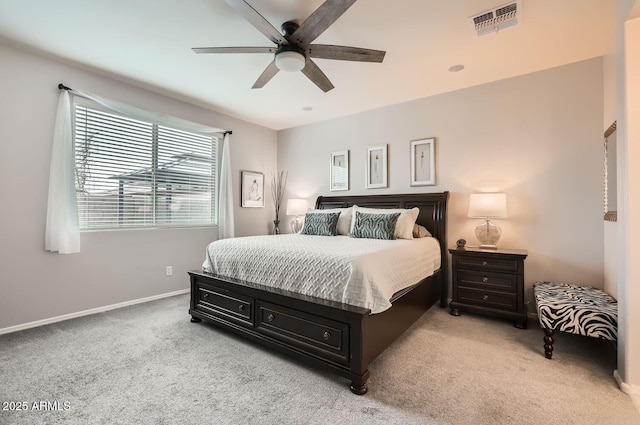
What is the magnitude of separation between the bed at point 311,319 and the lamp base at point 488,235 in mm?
672

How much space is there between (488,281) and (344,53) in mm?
2700

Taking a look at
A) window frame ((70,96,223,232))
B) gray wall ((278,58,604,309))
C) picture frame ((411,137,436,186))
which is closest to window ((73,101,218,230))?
window frame ((70,96,223,232))

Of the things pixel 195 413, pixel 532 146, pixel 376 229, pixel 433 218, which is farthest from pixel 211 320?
pixel 532 146

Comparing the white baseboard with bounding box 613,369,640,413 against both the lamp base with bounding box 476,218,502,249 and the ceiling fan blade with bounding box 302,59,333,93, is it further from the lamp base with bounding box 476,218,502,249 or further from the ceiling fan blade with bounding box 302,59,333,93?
the ceiling fan blade with bounding box 302,59,333,93

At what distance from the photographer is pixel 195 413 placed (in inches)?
64.4

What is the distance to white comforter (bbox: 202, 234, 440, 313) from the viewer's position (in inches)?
78.6

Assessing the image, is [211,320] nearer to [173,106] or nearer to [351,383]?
[351,383]

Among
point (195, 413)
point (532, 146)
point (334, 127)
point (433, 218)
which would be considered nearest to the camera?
point (195, 413)

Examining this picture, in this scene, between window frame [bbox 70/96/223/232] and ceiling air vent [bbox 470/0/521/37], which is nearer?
ceiling air vent [bbox 470/0/521/37]

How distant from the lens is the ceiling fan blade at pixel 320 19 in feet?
5.85

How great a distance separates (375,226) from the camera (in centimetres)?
336

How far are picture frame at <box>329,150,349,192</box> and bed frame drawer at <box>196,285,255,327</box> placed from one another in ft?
8.79

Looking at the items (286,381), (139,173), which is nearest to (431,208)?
(286,381)

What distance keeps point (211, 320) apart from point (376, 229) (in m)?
1.98
